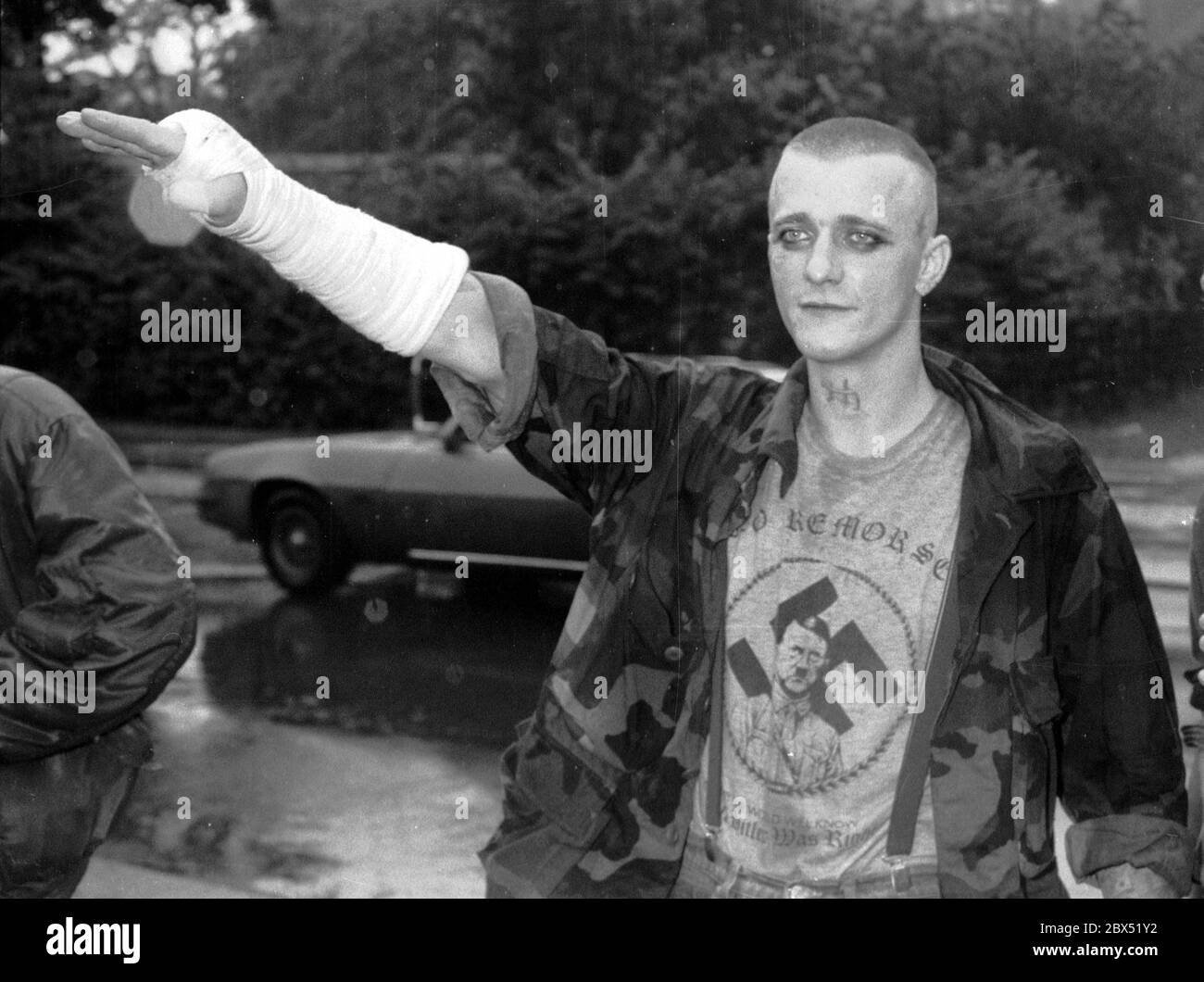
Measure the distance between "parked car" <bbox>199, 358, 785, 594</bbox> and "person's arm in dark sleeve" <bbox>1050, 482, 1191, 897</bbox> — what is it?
4.07 feet

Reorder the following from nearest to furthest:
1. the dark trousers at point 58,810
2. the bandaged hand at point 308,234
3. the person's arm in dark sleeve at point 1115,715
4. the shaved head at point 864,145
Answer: the bandaged hand at point 308,234
the person's arm in dark sleeve at point 1115,715
the shaved head at point 864,145
the dark trousers at point 58,810

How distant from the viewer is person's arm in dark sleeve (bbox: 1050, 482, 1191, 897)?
2176 millimetres

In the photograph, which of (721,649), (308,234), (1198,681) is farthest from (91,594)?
(1198,681)

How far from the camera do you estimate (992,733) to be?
214cm

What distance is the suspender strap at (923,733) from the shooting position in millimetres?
2057

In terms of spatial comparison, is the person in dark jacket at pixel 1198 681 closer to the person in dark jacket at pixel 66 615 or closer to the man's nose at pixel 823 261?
the man's nose at pixel 823 261

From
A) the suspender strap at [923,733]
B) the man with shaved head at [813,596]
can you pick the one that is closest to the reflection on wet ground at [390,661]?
the man with shaved head at [813,596]

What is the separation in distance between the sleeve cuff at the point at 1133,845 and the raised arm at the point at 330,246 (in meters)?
1.09

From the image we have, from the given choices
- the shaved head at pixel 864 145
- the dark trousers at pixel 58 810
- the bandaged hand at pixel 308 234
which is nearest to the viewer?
the bandaged hand at pixel 308 234

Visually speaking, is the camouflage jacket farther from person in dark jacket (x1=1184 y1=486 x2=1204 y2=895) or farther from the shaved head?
the shaved head

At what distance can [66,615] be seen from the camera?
7.77 feet

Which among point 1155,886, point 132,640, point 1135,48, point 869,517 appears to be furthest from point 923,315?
point 132,640

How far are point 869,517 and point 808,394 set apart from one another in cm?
23

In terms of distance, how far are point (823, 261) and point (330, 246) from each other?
2.41 ft
